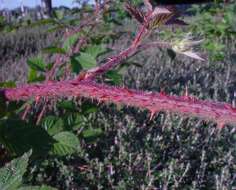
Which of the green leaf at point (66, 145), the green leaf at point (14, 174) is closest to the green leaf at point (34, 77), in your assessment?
the green leaf at point (66, 145)

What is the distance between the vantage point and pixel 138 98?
0.48 meters

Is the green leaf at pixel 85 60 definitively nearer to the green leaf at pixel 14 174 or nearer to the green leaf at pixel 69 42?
the green leaf at pixel 69 42

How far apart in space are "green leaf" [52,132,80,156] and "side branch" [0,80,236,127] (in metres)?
0.62

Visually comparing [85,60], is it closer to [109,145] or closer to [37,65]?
[37,65]

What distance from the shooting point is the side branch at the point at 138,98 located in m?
0.42

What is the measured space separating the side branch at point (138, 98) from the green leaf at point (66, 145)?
0.62 metres

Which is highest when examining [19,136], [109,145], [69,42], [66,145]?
[69,42]

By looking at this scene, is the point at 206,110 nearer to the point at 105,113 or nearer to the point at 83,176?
the point at 83,176

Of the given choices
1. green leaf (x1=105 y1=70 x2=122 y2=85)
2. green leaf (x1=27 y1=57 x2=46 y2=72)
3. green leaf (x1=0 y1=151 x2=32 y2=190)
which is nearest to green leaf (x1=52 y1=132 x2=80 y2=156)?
green leaf (x1=105 y1=70 x2=122 y2=85)

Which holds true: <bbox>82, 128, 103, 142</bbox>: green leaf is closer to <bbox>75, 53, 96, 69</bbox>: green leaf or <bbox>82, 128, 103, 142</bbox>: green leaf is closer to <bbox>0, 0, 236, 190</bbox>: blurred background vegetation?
<bbox>0, 0, 236, 190</bbox>: blurred background vegetation

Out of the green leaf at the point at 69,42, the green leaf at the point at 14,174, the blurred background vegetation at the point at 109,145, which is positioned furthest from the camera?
the green leaf at the point at 69,42

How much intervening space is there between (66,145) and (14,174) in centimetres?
62

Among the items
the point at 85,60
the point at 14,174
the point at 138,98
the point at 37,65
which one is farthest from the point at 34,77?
the point at 138,98

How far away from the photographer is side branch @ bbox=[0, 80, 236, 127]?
1.38 feet
